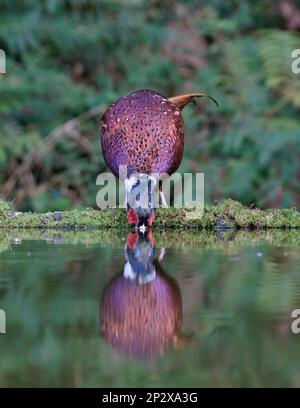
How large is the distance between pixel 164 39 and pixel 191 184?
2.13 meters

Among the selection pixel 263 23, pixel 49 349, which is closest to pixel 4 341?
pixel 49 349

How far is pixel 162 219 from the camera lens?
6379 millimetres

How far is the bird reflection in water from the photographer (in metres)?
3.45

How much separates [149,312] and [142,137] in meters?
3.08

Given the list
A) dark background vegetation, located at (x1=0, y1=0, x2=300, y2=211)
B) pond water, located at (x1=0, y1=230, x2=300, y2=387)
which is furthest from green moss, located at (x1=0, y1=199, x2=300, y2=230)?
dark background vegetation, located at (x1=0, y1=0, x2=300, y2=211)

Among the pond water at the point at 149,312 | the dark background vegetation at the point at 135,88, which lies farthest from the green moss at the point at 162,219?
the dark background vegetation at the point at 135,88

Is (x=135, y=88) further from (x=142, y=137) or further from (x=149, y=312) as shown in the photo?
(x=149, y=312)

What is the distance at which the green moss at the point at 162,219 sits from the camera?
6375mm

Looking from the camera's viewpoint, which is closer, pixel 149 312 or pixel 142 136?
pixel 149 312

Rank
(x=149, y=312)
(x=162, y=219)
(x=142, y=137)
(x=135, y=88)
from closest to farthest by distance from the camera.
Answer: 1. (x=149, y=312)
2. (x=162, y=219)
3. (x=142, y=137)
4. (x=135, y=88)

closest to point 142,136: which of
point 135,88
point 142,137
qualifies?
point 142,137

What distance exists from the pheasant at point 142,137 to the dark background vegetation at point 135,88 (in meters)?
3.19

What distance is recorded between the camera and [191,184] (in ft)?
33.0
